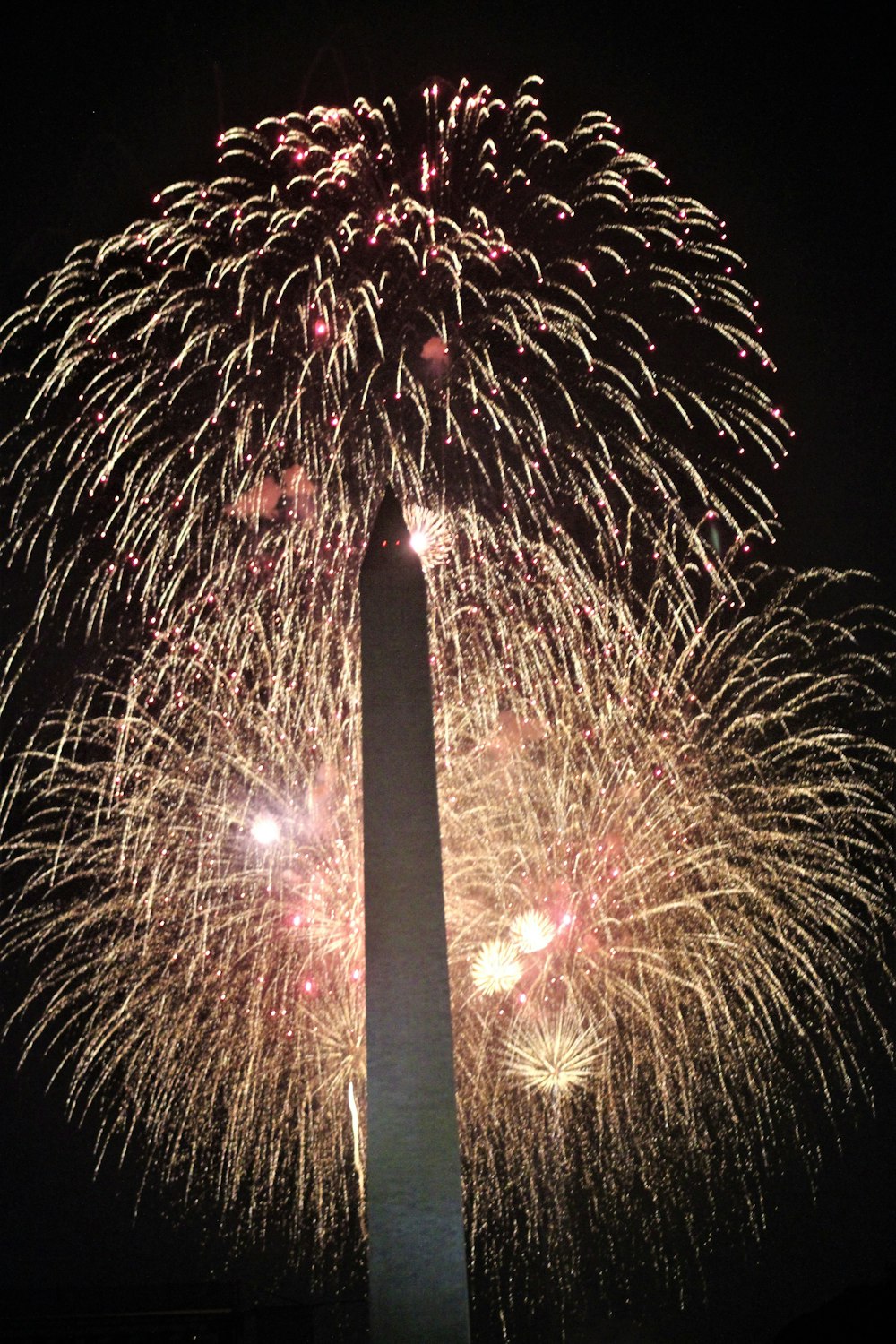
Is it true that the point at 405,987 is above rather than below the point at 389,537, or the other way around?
below

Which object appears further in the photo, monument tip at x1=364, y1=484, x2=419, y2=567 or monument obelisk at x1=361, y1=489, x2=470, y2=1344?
monument tip at x1=364, y1=484, x2=419, y2=567

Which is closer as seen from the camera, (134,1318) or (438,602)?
(438,602)

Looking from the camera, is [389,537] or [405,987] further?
[389,537]

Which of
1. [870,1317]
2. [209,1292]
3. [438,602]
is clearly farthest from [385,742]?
[870,1317]

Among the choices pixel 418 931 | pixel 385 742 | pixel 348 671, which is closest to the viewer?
pixel 418 931

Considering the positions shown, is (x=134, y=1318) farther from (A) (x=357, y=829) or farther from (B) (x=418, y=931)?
(B) (x=418, y=931)

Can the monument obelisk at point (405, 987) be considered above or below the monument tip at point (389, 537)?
below

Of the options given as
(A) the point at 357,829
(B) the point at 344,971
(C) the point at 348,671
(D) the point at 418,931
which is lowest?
(D) the point at 418,931

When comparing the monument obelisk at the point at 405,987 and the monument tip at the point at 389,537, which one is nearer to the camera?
the monument obelisk at the point at 405,987
